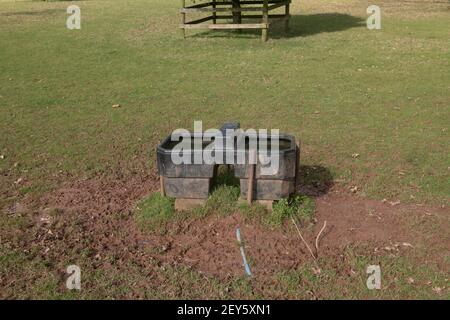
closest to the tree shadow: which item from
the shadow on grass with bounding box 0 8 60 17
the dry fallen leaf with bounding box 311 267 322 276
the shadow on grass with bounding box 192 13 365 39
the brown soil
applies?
the brown soil

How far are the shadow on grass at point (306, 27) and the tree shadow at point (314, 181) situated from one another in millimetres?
9864

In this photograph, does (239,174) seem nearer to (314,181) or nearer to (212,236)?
(212,236)

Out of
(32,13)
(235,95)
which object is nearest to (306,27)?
(235,95)

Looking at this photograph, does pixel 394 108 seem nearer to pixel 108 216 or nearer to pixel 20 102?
pixel 108 216

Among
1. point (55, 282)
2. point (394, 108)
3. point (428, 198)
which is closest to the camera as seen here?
point (55, 282)

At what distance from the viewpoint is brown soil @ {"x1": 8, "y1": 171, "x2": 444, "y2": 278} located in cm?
409

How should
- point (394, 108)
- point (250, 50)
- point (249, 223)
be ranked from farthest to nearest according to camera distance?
Result: 1. point (250, 50)
2. point (394, 108)
3. point (249, 223)

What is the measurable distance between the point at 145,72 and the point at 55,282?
7716 millimetres

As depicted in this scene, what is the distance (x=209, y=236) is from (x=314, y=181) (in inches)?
62.4

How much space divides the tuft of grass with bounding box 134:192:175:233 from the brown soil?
0.26ft

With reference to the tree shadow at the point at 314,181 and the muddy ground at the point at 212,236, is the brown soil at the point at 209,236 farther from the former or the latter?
the tree shadow at the point at 314,181

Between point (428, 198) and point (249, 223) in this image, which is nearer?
point (249, 223)
